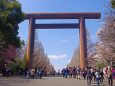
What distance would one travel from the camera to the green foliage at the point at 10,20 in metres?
12.8

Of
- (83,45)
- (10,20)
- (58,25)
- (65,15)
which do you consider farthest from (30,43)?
(10,20)

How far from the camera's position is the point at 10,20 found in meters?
13.5

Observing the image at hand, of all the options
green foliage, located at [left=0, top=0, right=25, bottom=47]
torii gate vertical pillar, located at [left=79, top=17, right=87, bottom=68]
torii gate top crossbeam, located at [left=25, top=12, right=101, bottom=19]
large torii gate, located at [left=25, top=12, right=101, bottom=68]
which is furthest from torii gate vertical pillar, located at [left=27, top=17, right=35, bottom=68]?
green foliage, located at [left=0, top=0, right=25, bottom=47]

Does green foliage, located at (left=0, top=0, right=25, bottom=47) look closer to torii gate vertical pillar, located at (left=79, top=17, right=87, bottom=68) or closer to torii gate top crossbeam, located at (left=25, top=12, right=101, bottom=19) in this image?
torii gate top crossbeam, located at (left=25, top=12, right=101, bottom=19)

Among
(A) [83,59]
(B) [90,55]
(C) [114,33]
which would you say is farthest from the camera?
(B) [90,55]

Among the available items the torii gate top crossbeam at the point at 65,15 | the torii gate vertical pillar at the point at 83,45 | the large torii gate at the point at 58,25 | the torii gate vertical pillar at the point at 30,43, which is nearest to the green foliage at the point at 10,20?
the torii gate vertical pillar at the point at 30,43

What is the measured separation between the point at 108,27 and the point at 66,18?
14453mm

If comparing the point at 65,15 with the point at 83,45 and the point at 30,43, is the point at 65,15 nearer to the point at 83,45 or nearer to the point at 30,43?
the point at 83,45

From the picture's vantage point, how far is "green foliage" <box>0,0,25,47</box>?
1284 centimetres

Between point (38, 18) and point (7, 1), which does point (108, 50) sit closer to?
point (7, 1)

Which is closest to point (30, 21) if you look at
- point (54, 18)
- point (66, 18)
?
point (54, 18)

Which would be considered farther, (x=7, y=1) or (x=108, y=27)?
(x=7, y=1)

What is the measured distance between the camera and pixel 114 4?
10641 mm

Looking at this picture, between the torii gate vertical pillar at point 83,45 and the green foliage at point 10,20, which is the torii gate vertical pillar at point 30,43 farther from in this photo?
the green foliage at point 10,20
